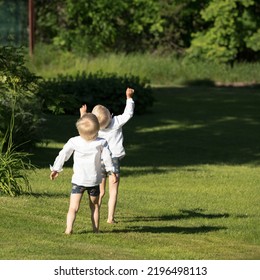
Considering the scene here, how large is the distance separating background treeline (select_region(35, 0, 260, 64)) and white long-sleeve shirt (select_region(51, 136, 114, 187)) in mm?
28225

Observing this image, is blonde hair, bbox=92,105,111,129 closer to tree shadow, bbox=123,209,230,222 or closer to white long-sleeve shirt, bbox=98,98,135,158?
white long-sleeve shirt, bbox=98,98,135,158

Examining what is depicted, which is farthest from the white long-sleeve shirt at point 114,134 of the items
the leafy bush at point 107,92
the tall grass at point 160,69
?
the tall grass at point 160,69

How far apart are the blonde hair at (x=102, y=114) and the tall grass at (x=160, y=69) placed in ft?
79.7

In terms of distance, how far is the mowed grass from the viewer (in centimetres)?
1097

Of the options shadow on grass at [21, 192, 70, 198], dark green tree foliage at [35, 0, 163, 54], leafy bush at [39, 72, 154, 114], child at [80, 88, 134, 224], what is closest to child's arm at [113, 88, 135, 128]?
child at [80, 88, 134, 224]

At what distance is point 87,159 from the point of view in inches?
446

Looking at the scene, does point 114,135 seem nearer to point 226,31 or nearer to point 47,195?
point 47,195

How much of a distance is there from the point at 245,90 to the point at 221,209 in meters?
21.4

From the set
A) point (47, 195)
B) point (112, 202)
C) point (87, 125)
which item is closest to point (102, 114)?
point (112, 202)

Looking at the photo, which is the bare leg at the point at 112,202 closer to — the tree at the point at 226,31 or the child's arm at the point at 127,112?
the child's arm at the point at 127,112

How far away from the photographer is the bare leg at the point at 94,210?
37.6ft

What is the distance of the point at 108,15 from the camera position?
41.8 meters

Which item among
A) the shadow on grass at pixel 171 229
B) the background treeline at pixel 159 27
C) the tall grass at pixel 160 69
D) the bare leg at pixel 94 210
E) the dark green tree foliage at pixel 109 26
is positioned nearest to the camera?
the bare leg at pixel 94 210

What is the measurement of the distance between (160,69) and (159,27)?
10.6ft
